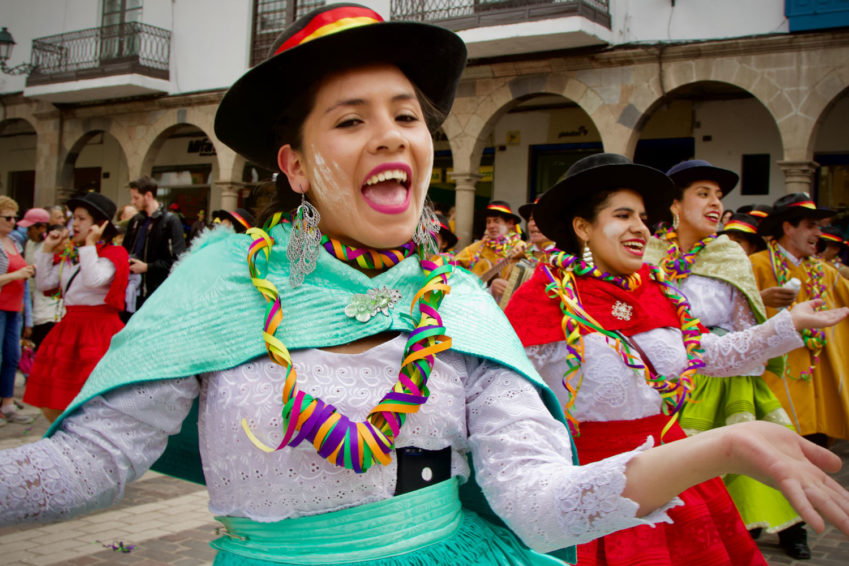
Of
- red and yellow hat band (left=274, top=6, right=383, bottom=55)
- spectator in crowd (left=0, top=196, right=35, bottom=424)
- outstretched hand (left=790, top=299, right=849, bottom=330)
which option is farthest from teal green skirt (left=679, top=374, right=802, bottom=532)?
spectator in crowd (left=0, top=196, right=35, bottom=424)

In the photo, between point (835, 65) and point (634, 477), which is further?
point (835, 65)

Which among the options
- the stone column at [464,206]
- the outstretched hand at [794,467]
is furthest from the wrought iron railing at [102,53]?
the outstretched hand at [794,467]

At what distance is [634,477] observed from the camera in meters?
1.35

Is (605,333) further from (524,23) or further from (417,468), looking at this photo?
(524,23)

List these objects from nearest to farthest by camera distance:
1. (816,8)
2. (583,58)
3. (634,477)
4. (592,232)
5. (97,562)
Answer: (634,477) → (592,232) → (97,562) → (816,8) → (583,58)

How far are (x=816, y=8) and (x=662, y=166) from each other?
174 inches

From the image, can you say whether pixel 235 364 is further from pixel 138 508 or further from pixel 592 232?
pixel 138 508

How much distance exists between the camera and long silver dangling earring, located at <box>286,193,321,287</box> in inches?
67.4

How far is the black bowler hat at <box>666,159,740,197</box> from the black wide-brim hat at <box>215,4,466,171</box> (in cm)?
331

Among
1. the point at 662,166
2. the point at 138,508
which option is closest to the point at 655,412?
the point at 138,508

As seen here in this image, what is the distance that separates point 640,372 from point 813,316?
2.55 ft

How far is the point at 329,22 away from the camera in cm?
173

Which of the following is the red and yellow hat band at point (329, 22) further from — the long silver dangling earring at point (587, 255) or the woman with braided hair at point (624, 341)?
the long silver dangling earring at point (587, 255)

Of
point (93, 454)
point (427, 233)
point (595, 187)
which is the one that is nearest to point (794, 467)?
point (427, 233)
